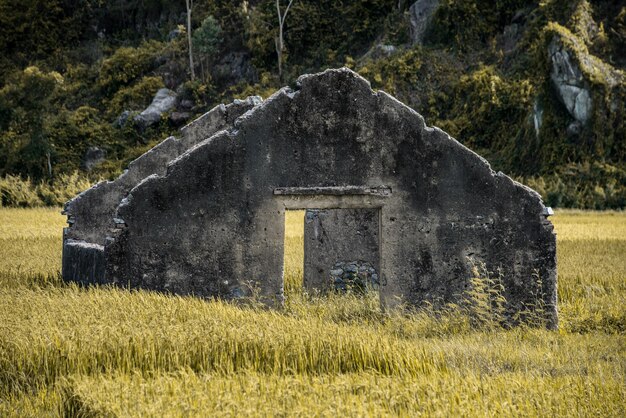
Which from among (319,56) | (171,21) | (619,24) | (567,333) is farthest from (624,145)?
(171,21)

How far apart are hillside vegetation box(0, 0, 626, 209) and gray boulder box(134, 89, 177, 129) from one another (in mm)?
383

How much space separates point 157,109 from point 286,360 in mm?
38336

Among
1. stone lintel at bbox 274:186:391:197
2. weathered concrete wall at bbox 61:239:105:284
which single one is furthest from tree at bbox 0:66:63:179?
stone lintel at bbox 274:186:391:197

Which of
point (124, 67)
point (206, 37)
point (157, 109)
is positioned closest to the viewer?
point (157, 109)

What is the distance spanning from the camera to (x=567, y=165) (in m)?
32.9

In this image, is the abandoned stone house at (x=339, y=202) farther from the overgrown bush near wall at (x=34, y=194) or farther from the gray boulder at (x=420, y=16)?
the gray boulder at (x=420, y=16)

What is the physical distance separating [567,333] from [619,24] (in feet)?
94.8

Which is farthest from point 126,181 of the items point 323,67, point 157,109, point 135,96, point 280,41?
point 135,96

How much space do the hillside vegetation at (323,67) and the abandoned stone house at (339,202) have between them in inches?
806

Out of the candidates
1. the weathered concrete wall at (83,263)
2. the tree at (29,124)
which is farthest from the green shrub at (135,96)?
the weathered concrete wall at (83,263)

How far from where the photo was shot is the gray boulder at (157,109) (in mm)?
45312

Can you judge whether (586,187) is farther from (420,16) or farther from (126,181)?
(126,181)

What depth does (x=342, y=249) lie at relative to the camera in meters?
15.1

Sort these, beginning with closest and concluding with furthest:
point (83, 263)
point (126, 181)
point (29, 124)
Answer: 1. point (83, 263)
2. point (126, 181)
3. point (29, 124)
